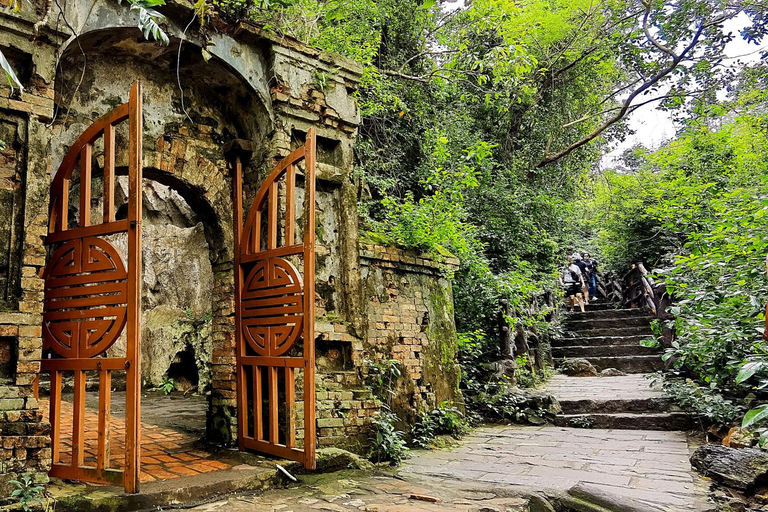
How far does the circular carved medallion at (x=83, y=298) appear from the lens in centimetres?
357

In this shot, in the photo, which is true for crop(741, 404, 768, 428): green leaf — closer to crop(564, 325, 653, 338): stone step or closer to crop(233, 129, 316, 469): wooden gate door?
crop(233, 129, 316, 469): wooden gate door

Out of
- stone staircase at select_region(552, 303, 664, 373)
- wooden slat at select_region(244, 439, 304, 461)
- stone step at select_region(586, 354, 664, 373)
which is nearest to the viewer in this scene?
wooden slat at select_region(244, 439, 304, 461)

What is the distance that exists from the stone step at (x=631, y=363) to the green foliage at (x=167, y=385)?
8.53m

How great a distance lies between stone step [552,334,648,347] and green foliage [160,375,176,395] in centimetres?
827

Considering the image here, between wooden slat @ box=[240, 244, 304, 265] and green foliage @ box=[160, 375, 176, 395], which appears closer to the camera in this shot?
wooden slat @ box=[240, 244, 304, 265]

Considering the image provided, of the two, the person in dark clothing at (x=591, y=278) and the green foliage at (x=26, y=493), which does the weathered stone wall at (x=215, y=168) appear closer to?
the green foliage at (x=26, y=493)

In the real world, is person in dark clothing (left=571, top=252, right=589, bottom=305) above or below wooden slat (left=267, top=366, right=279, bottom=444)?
above

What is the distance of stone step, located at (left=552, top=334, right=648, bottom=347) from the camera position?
37.3 ft

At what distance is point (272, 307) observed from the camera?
15.3 ft

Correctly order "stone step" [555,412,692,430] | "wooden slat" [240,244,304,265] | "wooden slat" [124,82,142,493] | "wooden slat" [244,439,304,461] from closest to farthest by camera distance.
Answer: "wooden slat" [124,82,142,493] → "wooden slat" [244,439,304,461] → "wooden slat" [240,244,304,265] → "stone step" [555,412,692,430]

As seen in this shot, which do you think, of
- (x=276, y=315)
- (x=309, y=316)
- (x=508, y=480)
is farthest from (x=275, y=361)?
(x=508, y=480)

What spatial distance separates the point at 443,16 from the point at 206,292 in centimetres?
841

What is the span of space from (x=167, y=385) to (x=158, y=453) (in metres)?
6.12

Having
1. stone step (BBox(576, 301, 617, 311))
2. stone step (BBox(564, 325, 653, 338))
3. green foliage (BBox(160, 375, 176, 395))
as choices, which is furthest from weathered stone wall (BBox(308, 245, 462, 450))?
stone step (BBox(576, 301, 617, 311))
